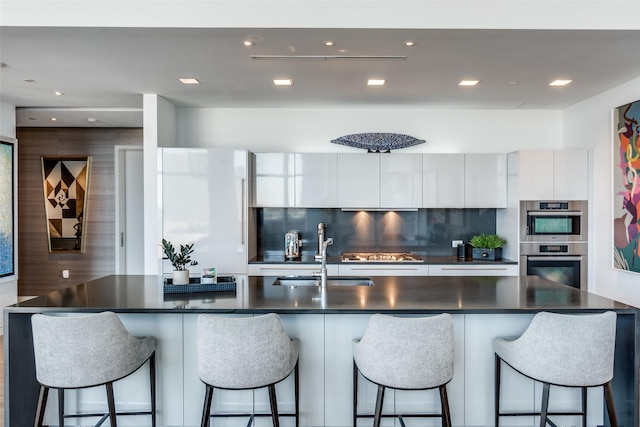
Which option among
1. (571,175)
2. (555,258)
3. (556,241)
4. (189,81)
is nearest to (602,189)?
(571,175)

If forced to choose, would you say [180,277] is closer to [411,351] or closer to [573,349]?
[411,351]

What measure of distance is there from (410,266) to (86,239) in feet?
15.3

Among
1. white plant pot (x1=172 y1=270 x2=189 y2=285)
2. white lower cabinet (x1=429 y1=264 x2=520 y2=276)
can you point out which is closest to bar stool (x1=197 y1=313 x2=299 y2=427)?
white plant pot (x1=172 y1=270 x2=189 y2=285)

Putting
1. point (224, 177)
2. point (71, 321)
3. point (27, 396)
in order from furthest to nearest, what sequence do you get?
point (224, 177)
point (27, 396)
point (71, 321)

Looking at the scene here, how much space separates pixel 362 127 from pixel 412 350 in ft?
11.5

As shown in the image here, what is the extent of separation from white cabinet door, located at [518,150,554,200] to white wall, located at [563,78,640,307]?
0.44m

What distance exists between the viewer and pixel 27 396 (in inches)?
98.5

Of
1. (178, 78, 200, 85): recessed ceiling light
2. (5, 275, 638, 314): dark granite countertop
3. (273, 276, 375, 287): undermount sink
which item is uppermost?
(178, 78, 200, 85): recessed ceiling light

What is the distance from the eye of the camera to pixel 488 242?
473cm

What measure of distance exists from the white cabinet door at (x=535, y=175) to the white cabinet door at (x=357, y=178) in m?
1.54

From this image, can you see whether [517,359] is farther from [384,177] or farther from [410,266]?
[384,177]

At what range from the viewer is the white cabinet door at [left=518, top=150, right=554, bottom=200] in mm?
4543

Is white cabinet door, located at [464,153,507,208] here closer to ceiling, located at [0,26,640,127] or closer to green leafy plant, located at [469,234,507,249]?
green leafy plant, located at [469,234,507,249]
